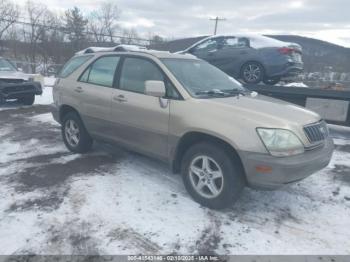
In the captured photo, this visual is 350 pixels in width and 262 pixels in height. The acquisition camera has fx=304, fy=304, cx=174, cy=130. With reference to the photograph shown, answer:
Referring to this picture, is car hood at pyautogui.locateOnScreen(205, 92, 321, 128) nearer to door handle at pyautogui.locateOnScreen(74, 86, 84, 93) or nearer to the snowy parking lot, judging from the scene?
the snowy parking lot

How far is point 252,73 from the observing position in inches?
331

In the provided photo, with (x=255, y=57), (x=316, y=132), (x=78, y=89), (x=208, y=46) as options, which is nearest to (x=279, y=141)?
(x=316, y=132)

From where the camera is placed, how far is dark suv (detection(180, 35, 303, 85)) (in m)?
8.00

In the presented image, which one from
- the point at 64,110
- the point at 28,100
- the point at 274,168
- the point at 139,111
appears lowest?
the point at 28,100

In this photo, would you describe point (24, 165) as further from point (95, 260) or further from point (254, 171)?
point (254, 171)

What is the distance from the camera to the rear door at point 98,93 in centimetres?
468

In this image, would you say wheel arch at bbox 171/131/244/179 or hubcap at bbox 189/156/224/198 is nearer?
wheel arch at bbox 171/131/244/179

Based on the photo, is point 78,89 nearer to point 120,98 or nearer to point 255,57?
point 120,98

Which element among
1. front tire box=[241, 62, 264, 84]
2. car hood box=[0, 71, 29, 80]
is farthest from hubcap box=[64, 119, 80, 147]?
car hood box=[0, 71, 29, 80]

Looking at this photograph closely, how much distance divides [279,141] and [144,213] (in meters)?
1.71

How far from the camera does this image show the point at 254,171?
126 inches

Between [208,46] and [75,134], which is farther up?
[208,46]

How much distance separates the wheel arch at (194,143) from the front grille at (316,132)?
825 millimetres

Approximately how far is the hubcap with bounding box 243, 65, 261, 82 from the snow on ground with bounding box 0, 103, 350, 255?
378cm
